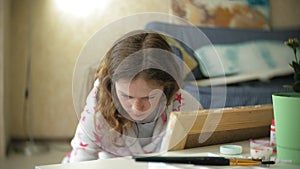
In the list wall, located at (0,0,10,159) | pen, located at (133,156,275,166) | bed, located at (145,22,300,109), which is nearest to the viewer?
pen, located at (133,156,275,166)

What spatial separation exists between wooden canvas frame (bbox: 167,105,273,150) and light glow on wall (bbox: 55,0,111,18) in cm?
219

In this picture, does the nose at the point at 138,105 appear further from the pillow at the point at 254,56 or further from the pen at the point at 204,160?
the pillow at the point at 254,56

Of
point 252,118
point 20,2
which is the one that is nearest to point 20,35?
point 20,2

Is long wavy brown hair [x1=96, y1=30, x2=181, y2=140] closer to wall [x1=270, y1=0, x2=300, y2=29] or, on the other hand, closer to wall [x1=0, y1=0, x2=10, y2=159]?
wall [x1=0, y1=0, x2=10, y2=159]

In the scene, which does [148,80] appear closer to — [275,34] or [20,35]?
[20,35]

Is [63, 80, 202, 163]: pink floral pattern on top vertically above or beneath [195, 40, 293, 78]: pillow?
beneath

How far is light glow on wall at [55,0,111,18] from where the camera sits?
295 cm

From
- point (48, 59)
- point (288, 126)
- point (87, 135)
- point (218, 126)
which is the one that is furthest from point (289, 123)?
point (48, 59)

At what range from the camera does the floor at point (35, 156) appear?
240 centimetres

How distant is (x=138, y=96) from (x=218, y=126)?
0.22 m

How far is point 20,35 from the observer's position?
2.89 m

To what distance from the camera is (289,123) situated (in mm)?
754

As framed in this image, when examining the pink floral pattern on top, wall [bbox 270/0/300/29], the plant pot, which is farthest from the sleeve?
wall [bbox 270/0/300/29]

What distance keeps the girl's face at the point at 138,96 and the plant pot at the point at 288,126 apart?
22cm
